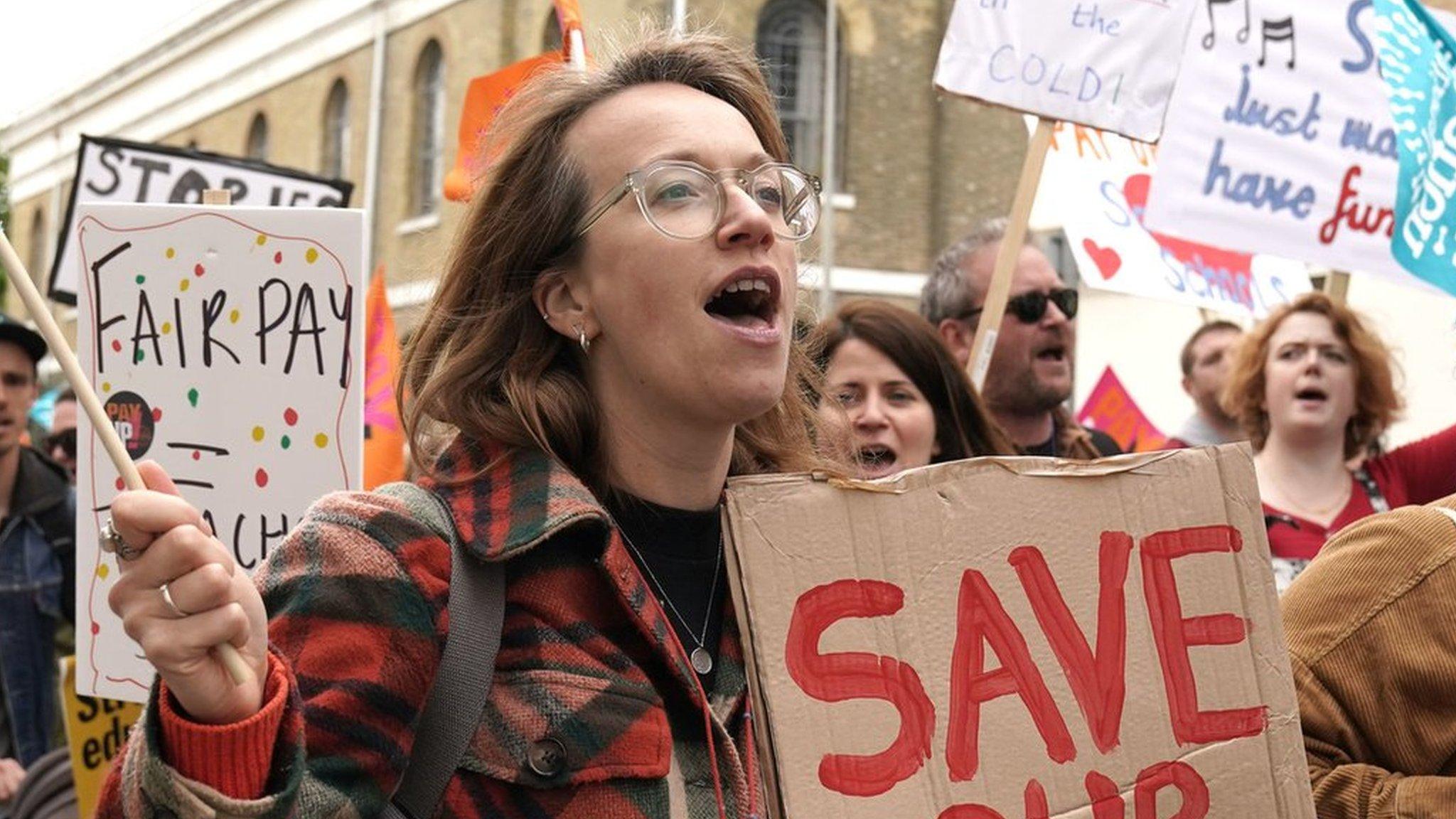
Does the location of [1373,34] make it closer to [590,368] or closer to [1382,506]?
[1382,506]

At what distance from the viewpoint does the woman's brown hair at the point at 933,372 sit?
12.3 feet

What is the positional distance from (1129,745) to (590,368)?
75 centimetres

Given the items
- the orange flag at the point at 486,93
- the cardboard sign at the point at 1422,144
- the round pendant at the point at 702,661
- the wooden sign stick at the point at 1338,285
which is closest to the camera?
the round pendant at the point at 702,661

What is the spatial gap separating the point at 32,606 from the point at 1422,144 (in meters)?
3.69

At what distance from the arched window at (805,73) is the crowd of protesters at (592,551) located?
55.8 feet

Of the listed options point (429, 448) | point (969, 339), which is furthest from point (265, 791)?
point (969, 339)

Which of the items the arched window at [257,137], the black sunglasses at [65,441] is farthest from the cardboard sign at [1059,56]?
the arched window at [257,137]

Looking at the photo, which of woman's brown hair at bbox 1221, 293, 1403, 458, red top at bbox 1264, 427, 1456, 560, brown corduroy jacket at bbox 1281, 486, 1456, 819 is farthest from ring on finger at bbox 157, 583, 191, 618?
woman's brown hair at bbox 1221, 293, 1403, 458

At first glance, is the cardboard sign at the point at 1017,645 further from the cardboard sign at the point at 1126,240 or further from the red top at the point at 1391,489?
the cardboard sign at the point at 1126,240

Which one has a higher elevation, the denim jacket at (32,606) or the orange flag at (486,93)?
the orange flag at (486,93)

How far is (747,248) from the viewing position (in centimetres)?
193

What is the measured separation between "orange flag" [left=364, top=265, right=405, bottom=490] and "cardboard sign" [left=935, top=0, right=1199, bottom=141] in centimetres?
181

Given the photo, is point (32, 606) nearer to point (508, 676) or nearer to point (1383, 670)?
point (508, 676)

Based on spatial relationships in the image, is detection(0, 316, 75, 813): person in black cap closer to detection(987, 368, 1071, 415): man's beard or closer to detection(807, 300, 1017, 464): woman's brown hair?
detection(807, 300, 1017, 464): woman's brown hair
